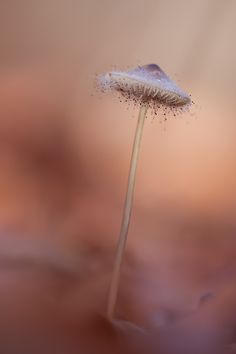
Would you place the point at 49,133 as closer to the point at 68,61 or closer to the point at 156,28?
the point at 68,61

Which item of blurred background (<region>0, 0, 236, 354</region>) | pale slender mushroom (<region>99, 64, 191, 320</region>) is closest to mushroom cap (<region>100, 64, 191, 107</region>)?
pale slender mushroom (<region>99, 64, 191, 320</region>)

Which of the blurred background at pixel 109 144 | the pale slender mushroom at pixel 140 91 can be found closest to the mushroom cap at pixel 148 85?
the pale slender mushroom at pixel 140 91

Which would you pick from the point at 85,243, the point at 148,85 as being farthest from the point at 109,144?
the point at 148,85

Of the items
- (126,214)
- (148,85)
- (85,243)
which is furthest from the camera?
(85,243)

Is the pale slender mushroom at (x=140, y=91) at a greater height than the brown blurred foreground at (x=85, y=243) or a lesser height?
greater

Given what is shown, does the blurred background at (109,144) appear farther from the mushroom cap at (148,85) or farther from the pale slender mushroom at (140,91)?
the mushroom cap at (148,85)

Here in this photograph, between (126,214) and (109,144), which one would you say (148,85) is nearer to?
(126,214)
